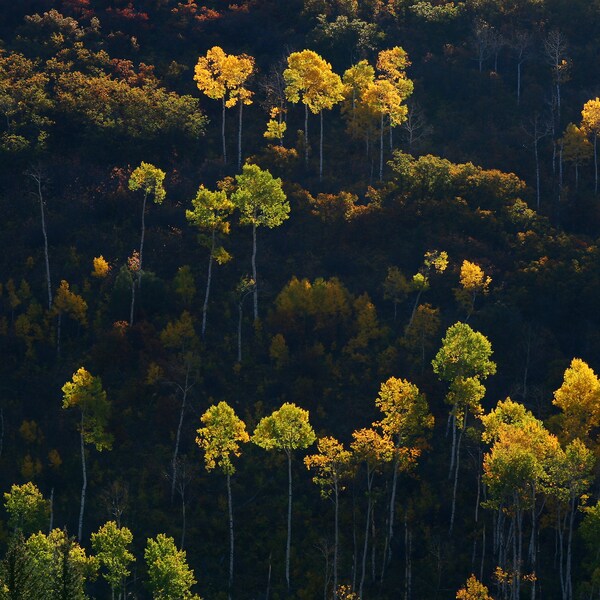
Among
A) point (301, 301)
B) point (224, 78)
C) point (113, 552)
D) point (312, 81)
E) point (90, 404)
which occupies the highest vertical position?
point (224, 78)

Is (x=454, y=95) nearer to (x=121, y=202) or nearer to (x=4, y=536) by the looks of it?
(x=121, y=202)

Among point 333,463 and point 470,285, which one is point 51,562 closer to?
point 333,463

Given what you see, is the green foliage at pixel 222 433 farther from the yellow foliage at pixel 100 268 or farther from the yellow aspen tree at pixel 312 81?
the yellow aspen tree at pixel 312 81

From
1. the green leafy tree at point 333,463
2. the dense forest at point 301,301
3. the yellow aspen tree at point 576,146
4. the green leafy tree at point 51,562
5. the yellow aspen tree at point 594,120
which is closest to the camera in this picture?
the green leafy tree at point 51,562

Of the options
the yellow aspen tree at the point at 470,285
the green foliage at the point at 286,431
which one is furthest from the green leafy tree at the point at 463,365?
the yellow aspen tree at the point at 470,285

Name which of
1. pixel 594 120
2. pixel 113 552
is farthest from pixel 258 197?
pixel 594 120

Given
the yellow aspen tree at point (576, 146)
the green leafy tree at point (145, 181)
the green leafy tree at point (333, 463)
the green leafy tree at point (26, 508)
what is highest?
the yellow aspen tree at point (576, 146)

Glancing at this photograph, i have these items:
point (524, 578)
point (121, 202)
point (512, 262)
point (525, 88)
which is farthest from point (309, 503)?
point (525, 88)
